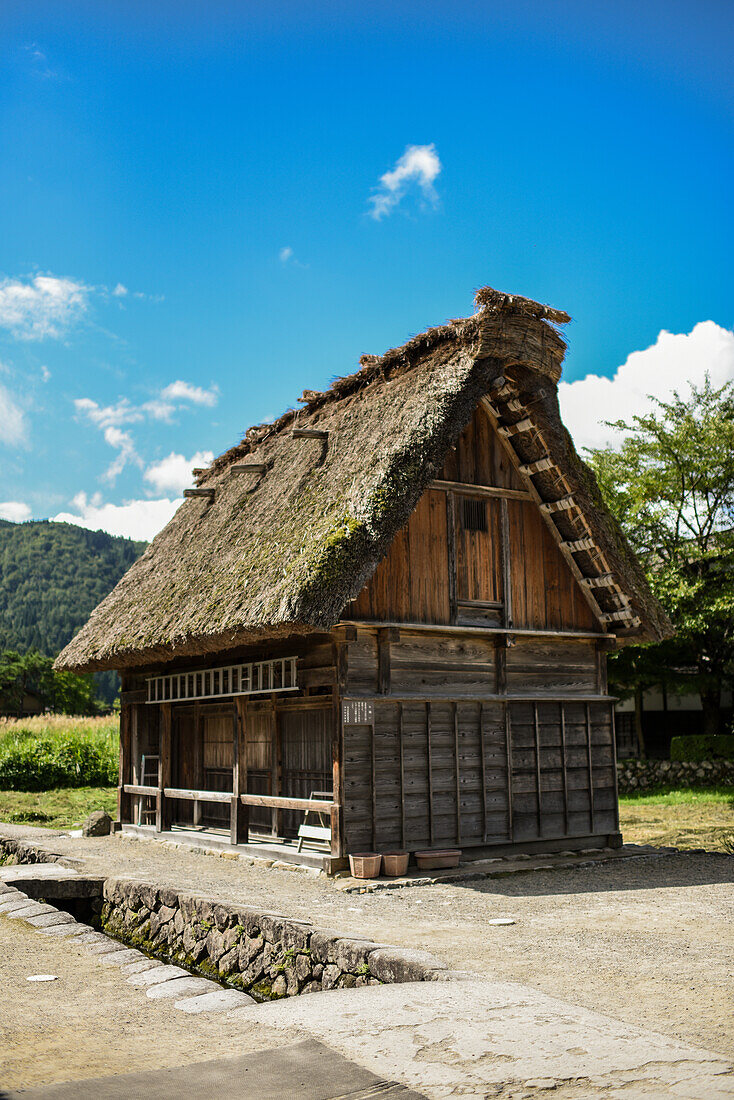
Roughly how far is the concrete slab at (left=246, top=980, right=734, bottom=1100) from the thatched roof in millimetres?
5434

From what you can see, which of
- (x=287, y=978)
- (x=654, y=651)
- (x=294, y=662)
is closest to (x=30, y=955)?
(x=287, y=978)

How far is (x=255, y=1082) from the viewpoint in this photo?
161 inches

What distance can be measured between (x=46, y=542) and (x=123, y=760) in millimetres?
91103

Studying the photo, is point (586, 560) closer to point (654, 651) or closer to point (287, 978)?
point (287, 978)

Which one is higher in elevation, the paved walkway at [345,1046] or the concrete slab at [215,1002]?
the paved walkway at [345,1046]

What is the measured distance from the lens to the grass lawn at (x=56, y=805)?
19.1 m

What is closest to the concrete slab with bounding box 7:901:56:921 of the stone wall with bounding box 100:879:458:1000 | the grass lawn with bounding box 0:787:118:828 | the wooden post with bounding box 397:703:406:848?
the stone wall with bounding box 100:879:458:1000

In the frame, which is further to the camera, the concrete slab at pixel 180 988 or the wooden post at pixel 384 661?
the wooden post at pixel 384 661

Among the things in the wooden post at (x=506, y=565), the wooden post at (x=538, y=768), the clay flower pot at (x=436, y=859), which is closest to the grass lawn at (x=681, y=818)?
the wooden post at (x=538, y=768)

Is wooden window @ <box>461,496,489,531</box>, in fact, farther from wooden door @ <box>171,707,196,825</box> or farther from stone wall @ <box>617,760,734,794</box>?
stone wall @ <box>617,760,734,794</box>

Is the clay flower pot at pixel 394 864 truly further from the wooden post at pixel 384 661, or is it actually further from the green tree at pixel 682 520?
the green tree at pixel 682 520

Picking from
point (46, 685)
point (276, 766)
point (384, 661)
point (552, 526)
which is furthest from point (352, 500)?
point (46, 685)

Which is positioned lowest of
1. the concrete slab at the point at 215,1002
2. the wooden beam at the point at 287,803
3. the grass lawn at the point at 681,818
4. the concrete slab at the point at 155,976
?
the grass lawn at the point at 681,818

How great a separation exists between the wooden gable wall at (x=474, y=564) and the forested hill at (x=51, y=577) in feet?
233
